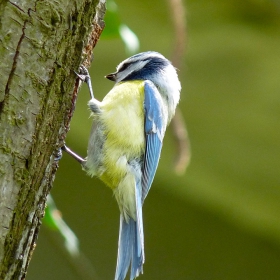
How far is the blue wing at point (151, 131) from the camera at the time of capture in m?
2.13

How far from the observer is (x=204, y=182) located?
4160mm

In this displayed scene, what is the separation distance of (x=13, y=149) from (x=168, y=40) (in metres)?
2.46

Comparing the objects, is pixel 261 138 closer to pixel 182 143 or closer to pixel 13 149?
pixel 182 143

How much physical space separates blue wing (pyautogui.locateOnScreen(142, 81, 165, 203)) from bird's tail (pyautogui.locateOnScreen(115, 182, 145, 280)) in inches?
4.4

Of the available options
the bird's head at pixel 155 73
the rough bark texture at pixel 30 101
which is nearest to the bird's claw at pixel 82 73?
the rough bark texture at pixel 30 101

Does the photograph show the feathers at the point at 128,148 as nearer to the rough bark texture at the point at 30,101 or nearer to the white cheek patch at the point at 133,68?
the white cheek patch at the point at 133,68

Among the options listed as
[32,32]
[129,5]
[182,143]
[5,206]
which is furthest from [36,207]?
[129,5]

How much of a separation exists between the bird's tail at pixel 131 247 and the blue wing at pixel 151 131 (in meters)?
0.11

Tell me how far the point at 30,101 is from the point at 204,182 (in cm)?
308

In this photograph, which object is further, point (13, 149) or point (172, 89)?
point (172, 89)

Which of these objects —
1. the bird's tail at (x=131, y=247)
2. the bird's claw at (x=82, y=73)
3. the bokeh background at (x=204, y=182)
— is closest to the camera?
the bird's claw at (x=82, y=73)

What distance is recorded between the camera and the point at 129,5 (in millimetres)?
3217

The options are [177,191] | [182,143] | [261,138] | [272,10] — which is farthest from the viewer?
[177,191]

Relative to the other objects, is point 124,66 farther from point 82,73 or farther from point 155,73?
point 82,73
